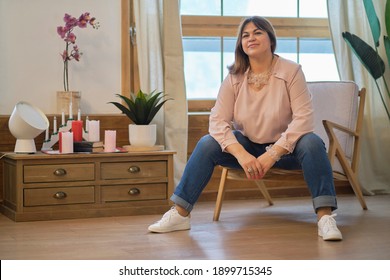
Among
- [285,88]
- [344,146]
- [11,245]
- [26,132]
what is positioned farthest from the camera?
[344,146]

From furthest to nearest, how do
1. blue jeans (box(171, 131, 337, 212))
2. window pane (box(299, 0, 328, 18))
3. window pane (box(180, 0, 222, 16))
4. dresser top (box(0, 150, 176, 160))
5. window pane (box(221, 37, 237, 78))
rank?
window pane (box(299, 0, 328, 18)) < window pane (box(221, 37, 237, 78)) < window pane (box(180, 0, 222, 16)) < dresser top (box(0, 150, 176, 160)) < blue jeans (box(171, 131, 337, 212))

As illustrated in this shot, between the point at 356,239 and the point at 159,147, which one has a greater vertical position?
the point at 159,147

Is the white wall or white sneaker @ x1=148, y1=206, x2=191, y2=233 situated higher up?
the white wall

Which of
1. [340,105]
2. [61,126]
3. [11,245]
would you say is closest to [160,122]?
[61,126]

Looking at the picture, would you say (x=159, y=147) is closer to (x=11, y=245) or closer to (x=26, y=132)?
(x=26, y=132)

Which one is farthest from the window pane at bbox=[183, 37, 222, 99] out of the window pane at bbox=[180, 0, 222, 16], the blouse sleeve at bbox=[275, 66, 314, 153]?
the blouse sleeve at bbox=[275, 66, 314, 153]

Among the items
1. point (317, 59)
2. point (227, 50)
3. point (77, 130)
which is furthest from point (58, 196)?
point (317, 59)

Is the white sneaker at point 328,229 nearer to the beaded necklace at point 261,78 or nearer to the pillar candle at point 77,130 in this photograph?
the beaded necklace at point 261,78

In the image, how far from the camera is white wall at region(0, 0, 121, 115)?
4.52 meters

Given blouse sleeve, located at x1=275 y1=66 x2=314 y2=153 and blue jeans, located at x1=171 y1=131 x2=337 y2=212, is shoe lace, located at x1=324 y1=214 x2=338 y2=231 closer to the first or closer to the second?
blue jeans, located at x1=171 y1=131 x2=337 y2=212

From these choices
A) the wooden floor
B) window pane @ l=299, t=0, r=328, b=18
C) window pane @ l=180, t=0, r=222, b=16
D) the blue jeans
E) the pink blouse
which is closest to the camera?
the wooden floor

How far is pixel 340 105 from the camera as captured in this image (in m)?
4.49

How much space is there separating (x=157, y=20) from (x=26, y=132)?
1.09 meters

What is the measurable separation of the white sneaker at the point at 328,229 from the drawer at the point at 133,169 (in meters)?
A: 1.11
